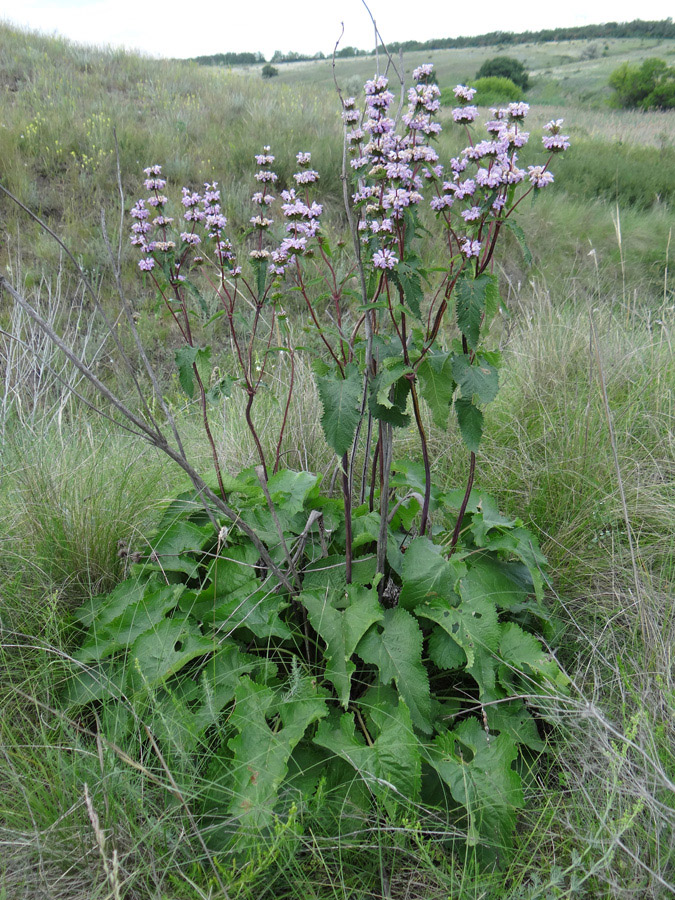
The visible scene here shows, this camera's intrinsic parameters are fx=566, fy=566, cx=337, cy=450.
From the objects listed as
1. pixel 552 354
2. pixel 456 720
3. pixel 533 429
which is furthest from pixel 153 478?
pixel 552 354

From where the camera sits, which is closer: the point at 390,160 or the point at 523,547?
the point at 390,160

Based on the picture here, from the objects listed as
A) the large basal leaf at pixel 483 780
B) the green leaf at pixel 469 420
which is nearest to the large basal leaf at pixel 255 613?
the large basal leaf at pixel 483 780

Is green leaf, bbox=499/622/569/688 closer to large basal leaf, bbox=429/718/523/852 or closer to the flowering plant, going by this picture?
the flowering plant

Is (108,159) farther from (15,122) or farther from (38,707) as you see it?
(38,707)

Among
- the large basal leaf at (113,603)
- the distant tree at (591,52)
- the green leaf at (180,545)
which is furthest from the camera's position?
the distant tree at (591,52)

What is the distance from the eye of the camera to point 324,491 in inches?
100

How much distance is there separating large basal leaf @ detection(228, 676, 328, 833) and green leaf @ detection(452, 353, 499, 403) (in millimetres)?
853

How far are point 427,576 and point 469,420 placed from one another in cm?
46

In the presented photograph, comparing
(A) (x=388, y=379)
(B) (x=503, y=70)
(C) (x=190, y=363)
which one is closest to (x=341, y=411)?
(A) (x=388, y=379)

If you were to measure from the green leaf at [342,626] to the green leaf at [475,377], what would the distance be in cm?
61

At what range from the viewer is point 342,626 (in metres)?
1.55

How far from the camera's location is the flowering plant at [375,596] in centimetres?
134

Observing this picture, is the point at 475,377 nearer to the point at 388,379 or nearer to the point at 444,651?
the point at 388,379

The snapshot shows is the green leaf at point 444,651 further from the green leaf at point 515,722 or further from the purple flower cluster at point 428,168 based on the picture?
the purple flower cluster at point 428,168
